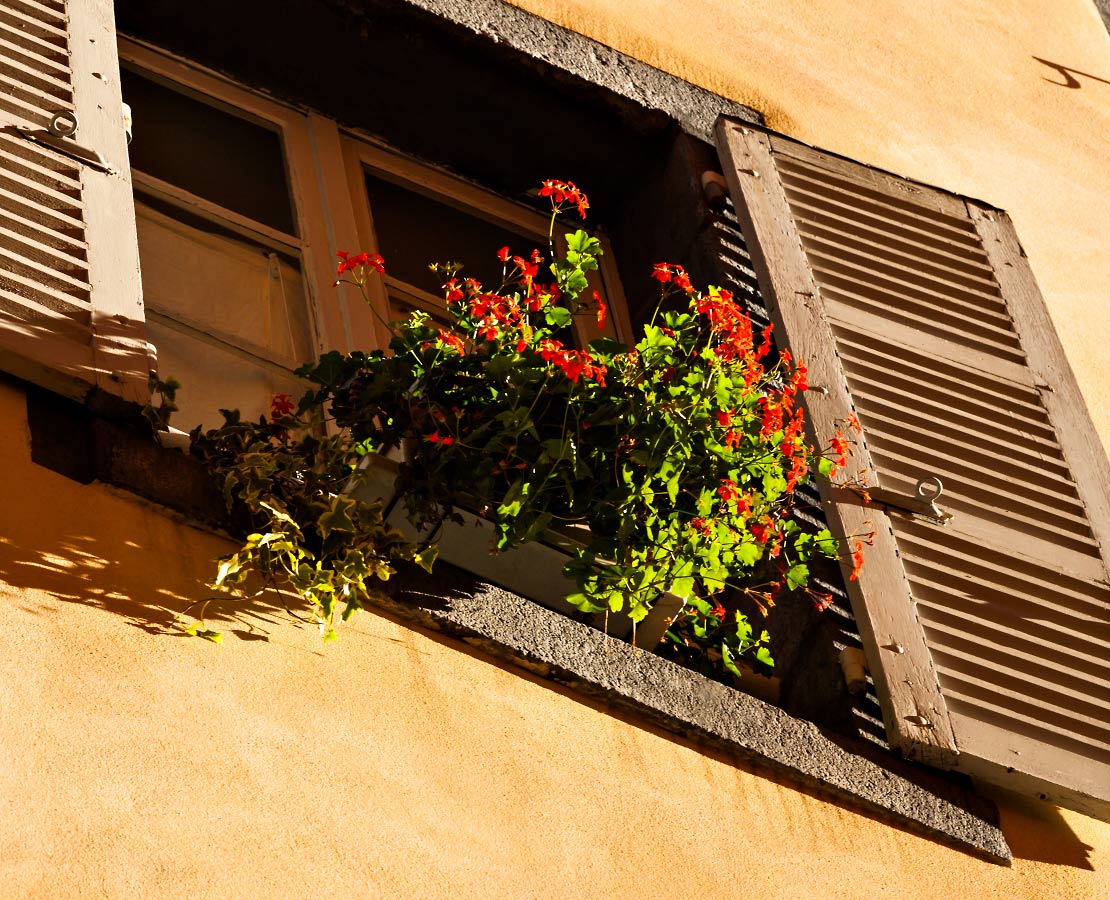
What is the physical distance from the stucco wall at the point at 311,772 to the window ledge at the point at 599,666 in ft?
0.11

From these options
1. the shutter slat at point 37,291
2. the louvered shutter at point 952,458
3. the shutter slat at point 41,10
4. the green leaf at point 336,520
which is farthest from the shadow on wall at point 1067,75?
the shutter slat at point 37,291

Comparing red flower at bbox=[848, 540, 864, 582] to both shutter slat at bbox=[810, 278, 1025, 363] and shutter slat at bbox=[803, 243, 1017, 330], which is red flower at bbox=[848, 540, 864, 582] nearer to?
shutter slat at bbox=[810, 278, 1025, 363]

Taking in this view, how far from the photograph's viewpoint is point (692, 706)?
2436 millimetres

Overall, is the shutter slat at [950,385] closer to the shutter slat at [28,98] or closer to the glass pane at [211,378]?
the glass pane at [211,378]

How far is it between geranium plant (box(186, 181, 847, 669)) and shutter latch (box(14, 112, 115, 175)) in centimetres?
59

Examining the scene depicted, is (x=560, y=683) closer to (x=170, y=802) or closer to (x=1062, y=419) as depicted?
(x=170, y=802)

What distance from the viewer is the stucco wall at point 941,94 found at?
393 cm

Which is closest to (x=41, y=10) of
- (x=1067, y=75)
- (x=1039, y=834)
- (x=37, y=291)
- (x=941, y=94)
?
(x=37, y=291)

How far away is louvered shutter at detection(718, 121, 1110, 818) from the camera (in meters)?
2.55

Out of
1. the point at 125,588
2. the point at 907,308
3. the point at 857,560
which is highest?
the point at 907,308

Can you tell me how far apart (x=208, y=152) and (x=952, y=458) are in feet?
6.08

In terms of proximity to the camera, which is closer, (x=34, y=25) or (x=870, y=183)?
(x=34, y=25)

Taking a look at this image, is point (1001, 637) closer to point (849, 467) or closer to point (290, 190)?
point (849, 467)

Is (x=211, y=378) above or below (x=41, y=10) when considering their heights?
below
